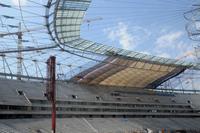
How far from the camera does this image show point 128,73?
3679 inches

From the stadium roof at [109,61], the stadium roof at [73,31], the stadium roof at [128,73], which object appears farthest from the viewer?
the stadium roof at [128,73]

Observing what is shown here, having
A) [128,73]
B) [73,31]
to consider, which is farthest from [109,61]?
[73,31]

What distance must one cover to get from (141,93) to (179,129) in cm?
1888

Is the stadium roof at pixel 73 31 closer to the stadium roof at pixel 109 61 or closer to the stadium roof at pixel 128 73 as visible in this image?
the stadium roof at pixel 109 61

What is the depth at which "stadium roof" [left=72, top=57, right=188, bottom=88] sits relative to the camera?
8538 cm

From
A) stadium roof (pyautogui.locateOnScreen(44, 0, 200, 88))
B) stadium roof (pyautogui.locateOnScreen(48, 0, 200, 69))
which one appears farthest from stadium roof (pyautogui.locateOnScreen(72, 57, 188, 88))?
stadium roof (pyautogui.locateOnScreen(48, 0, 200, 69))

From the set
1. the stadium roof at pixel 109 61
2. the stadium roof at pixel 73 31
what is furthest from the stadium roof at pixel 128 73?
the stadium roof at pixel 73 31

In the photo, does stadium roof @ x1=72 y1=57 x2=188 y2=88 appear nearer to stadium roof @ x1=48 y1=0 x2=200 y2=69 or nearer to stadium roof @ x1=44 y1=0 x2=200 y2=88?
stadium roof @ x1=44 y1=0 x2=200 y2=88

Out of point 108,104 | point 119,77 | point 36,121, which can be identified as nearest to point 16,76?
point 36,121

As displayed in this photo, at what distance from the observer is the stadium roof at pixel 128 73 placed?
85.4 metres

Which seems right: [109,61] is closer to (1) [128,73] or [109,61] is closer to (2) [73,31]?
(1) [128,73]

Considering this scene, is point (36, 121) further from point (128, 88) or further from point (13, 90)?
point (128, 88)

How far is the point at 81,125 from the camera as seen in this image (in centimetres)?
6875

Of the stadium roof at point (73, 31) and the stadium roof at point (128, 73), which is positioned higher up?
the stadium roof at point (73, 31)
